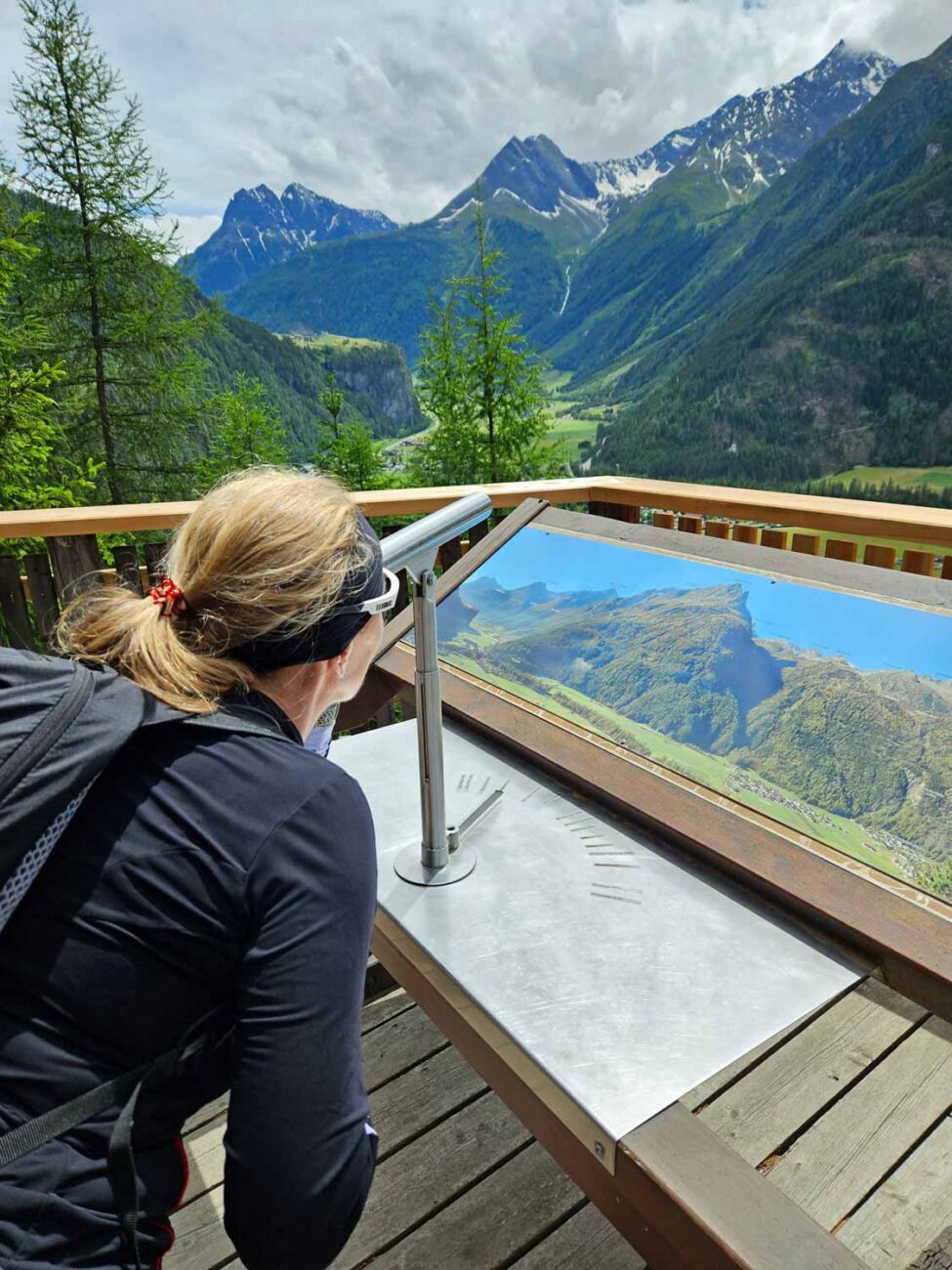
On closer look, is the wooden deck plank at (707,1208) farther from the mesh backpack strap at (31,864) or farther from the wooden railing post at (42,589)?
the wooden railing post at (42,589)

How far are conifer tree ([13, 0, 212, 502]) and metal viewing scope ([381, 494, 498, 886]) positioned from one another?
14.3 metres

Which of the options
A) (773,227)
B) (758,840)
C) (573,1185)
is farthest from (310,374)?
(773,227)

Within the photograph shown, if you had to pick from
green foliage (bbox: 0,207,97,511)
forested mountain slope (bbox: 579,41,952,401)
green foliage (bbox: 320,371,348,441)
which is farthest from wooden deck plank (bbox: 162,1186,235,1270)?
forested mountain slope (bbox: 579,41,952,401)

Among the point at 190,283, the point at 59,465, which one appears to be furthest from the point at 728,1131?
the point at 190,283

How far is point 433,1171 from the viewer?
168 centimetres

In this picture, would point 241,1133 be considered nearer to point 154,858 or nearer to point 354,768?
point 154,858

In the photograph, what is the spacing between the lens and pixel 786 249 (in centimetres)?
12838

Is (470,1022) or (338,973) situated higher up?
(338,973)

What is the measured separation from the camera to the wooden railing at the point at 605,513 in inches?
89.2

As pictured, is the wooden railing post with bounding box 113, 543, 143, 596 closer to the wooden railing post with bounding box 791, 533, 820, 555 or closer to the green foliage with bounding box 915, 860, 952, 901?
the wooden railing post with bounding box 791, 533, 820, 555

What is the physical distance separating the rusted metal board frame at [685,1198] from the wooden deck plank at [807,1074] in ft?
3.14

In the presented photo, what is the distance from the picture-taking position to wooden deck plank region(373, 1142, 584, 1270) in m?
1.50

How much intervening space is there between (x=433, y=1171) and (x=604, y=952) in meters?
1.04

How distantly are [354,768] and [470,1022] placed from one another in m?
0.69
